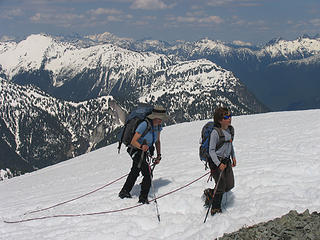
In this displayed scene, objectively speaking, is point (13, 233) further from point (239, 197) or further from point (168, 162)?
point (168, 162)

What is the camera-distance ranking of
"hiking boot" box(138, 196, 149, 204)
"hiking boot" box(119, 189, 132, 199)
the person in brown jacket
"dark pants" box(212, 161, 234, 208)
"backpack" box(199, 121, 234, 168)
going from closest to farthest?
the person in brown jacket < "backpack" box(199, 121, 234, 168) < "dark pants" box(212, 161, 234, 208) < "hiking boot" box(138, 196, 149, 204) < "hiking boot" box(119, 189, 132, 199)

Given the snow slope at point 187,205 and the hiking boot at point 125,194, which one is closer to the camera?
the snow slope at point 187,205

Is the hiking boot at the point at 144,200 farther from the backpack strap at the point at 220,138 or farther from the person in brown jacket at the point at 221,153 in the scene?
the backpack strap at the point at 220,138

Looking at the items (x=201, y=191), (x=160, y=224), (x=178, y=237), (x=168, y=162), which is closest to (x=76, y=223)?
(x=160, y=224)

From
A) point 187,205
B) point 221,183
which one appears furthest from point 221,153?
point 187,205

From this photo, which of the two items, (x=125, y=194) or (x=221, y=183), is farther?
(x=125, y=194)

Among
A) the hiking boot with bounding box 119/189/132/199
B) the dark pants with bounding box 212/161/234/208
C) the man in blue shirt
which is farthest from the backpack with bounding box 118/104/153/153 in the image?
the dark pants with bounding box 212/161/234/208

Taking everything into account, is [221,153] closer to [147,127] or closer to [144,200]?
[147,127]

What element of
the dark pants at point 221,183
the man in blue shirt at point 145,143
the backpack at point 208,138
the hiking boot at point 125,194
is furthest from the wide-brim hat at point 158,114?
the hiking boot at point 125,194

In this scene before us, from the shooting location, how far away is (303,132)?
21328mm

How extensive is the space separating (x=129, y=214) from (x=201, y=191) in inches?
118

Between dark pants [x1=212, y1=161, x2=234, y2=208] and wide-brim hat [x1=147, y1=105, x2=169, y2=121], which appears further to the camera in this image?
wide-brim hat [x1=147, y1=105, x2=169, y2=121]

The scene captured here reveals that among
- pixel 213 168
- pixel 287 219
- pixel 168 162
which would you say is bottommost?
pixel 168 162

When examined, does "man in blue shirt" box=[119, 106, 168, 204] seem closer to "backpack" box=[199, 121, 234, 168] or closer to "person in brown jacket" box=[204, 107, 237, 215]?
"backpack" box=[199, 121, 234, 168]
